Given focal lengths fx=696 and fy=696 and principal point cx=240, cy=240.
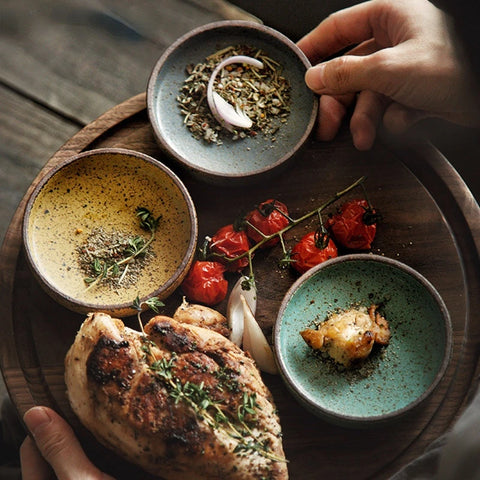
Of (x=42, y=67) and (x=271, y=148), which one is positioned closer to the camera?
(x=271, y=148)

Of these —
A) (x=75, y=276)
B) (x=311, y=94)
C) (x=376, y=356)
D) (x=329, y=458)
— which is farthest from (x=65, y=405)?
(x=311, y=94)

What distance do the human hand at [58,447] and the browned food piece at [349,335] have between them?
2.25 ft

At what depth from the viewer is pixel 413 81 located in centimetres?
208

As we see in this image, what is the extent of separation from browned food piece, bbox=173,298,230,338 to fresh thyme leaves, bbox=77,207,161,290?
0.62 feet

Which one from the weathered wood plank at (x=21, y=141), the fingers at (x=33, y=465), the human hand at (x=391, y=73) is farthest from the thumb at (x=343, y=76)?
the fingers at (x=33, y=465)

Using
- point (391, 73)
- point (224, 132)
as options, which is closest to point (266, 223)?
point (224, 132)

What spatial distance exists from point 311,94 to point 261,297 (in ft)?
2.20

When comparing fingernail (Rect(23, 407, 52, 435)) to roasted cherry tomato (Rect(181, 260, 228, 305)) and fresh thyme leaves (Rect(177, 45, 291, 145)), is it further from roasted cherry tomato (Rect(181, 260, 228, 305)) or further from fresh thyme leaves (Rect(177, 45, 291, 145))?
fresh thyme leaves (Rect(177, 45, 291, 145))

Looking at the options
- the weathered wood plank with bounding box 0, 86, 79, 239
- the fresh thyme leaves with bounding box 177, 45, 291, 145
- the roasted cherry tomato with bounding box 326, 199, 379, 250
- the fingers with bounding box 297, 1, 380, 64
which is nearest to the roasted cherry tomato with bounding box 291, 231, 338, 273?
the roasted cherry tomato with bounding box 326, 199, 379, 250

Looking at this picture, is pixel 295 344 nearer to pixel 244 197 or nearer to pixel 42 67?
pixel 244 197

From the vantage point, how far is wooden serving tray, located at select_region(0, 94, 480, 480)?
1.93 m

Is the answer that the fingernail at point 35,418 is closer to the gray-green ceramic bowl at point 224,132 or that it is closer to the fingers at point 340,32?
the gray-green ceramic bowl at point 224,132

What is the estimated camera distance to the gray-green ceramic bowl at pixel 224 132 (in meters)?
2.18


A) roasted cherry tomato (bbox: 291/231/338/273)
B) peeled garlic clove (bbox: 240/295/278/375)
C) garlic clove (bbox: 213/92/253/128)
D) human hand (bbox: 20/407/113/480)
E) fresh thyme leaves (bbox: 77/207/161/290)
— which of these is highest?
garlic clove (bbox: 213/92/253/128)
